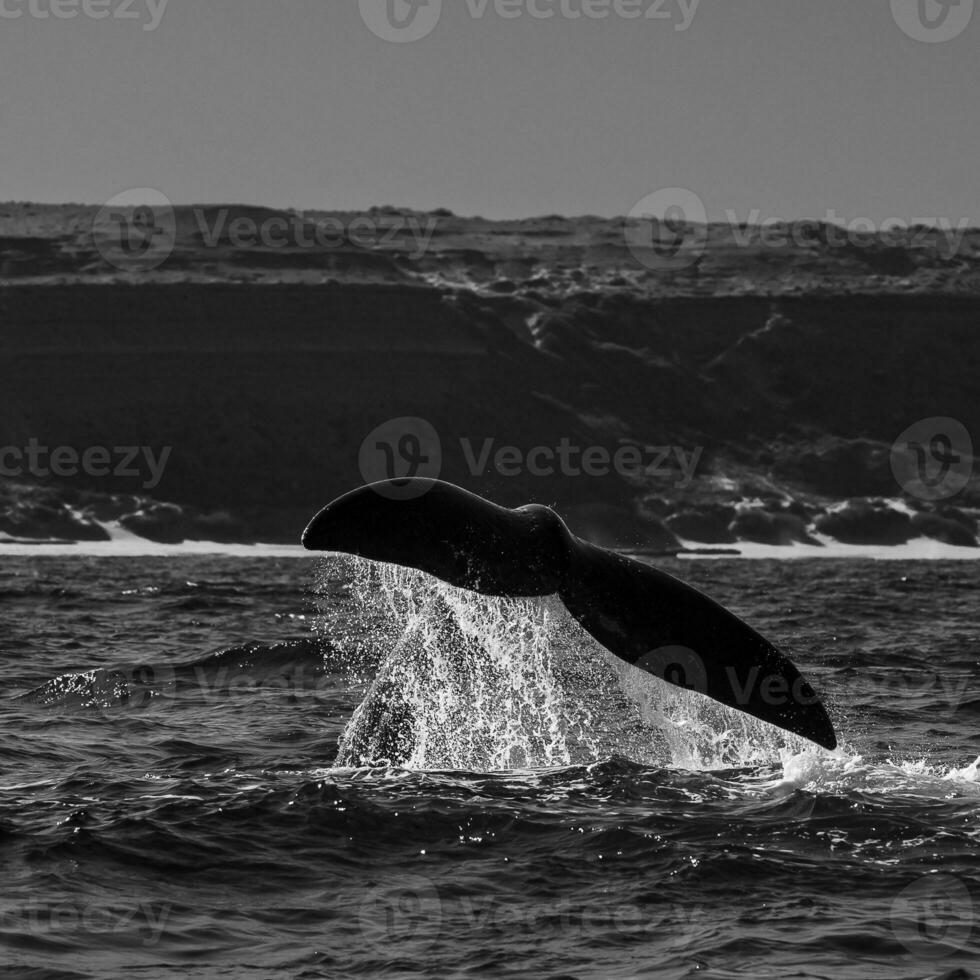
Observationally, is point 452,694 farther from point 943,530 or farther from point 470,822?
point 943,530

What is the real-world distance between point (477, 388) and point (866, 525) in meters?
21.4

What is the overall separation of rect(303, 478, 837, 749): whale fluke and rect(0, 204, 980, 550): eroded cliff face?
216 feet

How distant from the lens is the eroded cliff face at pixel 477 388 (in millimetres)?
80250

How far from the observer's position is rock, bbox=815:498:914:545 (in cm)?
7900

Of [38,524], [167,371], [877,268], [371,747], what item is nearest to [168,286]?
[167,371]

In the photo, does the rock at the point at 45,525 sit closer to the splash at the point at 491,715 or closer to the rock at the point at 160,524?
the rock at the point at 160,524

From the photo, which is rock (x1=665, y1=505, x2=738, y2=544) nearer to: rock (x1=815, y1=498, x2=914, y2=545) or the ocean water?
rock (x1=815, y1=498, x2=914, y2=545)

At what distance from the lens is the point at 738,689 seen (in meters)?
9.08

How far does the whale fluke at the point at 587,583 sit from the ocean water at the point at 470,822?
3.02 ft

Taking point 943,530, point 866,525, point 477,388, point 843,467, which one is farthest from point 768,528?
point 477,388

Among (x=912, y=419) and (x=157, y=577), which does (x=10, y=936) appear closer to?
(x=157, y=577)

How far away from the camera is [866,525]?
7950 centimetres

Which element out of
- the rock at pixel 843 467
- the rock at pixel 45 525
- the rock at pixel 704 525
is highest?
the rock at pixel 843 467

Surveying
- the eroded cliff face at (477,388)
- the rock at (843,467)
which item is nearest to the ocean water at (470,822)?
Answer: the eroded cliff face at (477,388)
